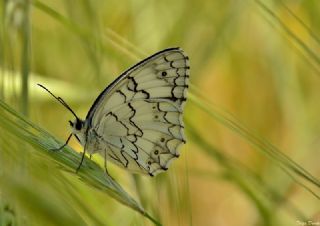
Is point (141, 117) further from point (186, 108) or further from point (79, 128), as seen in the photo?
point (186, 108)

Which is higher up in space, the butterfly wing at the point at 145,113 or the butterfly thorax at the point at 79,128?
the butterfly wing at the point at 145,113

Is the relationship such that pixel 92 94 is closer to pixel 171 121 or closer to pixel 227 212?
pixel 171 121

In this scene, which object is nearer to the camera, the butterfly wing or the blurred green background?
the blurred green background

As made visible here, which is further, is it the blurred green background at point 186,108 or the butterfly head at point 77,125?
the butterfly head at point 77,125

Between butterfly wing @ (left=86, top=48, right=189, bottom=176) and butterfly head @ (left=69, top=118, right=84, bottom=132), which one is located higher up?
butterfly wing @ (left=86, top=48, right=189, bottom=176)

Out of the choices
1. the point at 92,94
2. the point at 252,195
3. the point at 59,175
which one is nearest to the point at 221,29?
the point at 92,94

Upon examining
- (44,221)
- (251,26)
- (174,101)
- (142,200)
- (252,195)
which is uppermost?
(251,26)
